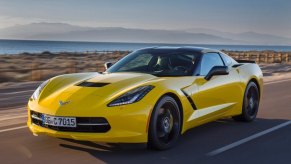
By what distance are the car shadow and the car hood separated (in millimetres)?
675

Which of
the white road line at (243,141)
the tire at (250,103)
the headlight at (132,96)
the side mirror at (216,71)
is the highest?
the side mirror at (216,71)

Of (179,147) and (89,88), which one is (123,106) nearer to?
(89,88)

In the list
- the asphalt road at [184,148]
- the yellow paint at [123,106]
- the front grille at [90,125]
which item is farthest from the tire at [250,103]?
the front grille at [90,125]

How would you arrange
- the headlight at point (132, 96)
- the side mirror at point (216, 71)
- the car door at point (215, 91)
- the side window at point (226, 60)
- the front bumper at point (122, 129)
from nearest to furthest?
the front bumper at point (122, 129), the headlight at point (132, 96), the car door at point (215, 91), the side mirror at point (216, 71), the side window at point (226, 60)

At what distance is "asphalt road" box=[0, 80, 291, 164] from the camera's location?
5.79 metres

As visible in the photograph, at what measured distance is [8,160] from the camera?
18.6 feet

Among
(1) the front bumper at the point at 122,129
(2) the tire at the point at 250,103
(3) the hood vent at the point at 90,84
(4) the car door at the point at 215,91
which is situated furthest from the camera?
(2) the tire at the point at 250,103

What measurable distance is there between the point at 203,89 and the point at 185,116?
0.68 meters

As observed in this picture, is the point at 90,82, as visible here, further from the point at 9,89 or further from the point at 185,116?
the point at 9,89

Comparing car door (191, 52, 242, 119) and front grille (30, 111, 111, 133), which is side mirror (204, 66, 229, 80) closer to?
car door (191, 52, 242, 119)

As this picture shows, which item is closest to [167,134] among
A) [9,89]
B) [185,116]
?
[185,116]

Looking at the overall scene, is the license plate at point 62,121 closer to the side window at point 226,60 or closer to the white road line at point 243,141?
the white road line at point 243,141

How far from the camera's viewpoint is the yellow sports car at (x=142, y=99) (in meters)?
5.66

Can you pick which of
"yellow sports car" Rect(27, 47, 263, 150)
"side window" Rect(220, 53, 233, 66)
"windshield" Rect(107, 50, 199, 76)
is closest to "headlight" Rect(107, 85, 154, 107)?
"yellow sports car" Rect(27, 47, 263, 150)
